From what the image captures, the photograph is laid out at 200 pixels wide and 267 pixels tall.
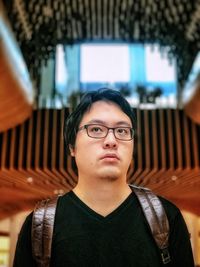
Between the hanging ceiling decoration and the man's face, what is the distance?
249 inches

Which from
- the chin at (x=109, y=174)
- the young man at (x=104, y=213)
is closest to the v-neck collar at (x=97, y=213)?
the young man at (x=104, y=213)

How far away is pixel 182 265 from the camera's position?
4.78 feet

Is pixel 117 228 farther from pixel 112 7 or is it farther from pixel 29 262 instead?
pixel 112 7

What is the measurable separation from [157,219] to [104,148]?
31 centimetres

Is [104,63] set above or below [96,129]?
above

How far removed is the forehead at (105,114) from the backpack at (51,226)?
0.29 metres

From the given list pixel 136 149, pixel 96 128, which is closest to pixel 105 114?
pixel 96 128

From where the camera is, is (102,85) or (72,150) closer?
(72,150)

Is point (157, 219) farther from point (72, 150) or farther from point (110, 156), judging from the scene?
point (72, 150)

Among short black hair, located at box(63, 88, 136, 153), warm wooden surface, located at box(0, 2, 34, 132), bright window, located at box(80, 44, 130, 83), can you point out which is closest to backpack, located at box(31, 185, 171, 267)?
short black hair, located at box(63, 88, 136, 153)

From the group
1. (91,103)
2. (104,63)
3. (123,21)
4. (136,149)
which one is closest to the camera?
(91,103)

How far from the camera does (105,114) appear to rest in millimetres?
1501

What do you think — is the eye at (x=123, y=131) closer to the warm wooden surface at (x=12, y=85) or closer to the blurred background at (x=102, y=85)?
the warm wooden surface at (x=12, y=85)

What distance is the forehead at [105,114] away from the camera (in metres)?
1.49
